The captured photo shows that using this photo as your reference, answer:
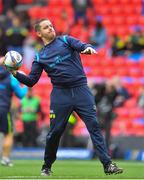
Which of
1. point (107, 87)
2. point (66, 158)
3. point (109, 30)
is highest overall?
point (109, 30)

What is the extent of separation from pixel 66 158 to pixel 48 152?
863 cm

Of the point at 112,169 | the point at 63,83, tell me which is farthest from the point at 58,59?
the point at 112,169

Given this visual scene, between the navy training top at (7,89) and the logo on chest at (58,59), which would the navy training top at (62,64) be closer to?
the logo on chest at (58,59)

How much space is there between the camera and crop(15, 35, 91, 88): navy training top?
11.5 m

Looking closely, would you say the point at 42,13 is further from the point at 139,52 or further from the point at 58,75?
the point at 58,75

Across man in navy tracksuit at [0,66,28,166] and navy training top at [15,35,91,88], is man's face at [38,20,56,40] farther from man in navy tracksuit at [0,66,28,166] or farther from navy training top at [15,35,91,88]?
man in navy tracksuit at [0,66,28,166]

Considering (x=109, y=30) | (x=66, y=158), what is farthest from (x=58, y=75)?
(x=109, y=30)

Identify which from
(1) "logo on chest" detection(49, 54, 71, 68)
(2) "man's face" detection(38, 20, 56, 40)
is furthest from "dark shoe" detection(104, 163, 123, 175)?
(2) "man's face" detection(38, 20, 56, 40)

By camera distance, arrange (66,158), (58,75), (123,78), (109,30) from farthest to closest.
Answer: (109,30), (123,78), (66,158), (58,75)

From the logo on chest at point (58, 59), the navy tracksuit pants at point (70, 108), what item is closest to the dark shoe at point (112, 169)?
the navy tracksuit pants at point (70, 108)

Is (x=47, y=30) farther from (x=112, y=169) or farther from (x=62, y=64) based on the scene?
(x=112, y=169)

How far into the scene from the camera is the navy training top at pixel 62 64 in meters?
11.5

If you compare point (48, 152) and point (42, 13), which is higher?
point (42, 13)

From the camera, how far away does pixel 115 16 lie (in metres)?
27.9
